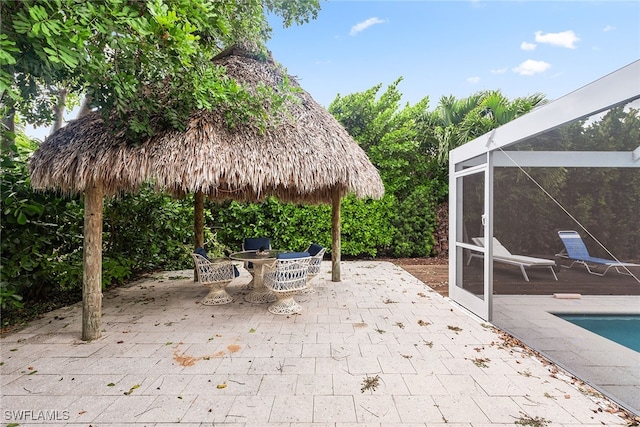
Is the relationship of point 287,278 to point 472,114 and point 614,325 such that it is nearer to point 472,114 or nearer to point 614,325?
point 614,325

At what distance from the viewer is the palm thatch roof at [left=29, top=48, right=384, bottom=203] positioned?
3871mm

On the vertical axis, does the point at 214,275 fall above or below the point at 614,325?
above

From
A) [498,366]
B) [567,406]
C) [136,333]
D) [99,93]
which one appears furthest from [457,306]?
[99,93]

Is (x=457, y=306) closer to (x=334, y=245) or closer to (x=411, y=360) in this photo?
(x=411, y=360)

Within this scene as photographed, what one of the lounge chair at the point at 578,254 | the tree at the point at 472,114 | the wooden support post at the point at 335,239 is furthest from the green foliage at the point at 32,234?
the lounge chair at the point at 578,254

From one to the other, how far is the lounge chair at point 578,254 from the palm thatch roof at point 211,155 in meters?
6.54

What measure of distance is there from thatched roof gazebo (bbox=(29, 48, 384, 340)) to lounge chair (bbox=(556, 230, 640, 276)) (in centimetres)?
657

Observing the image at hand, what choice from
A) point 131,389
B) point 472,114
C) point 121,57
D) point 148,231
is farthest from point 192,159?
point 472,114

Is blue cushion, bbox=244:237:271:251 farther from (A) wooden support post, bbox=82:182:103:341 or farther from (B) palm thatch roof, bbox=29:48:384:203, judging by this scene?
(A) wooden support post, bbox=82:182:103:341

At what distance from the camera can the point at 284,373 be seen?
2.81m

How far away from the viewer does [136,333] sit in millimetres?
3795

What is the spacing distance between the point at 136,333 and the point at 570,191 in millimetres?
10814

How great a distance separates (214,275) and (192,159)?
197cm

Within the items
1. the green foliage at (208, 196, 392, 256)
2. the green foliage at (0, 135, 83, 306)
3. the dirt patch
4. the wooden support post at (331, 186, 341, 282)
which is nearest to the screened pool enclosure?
the dirt patch
